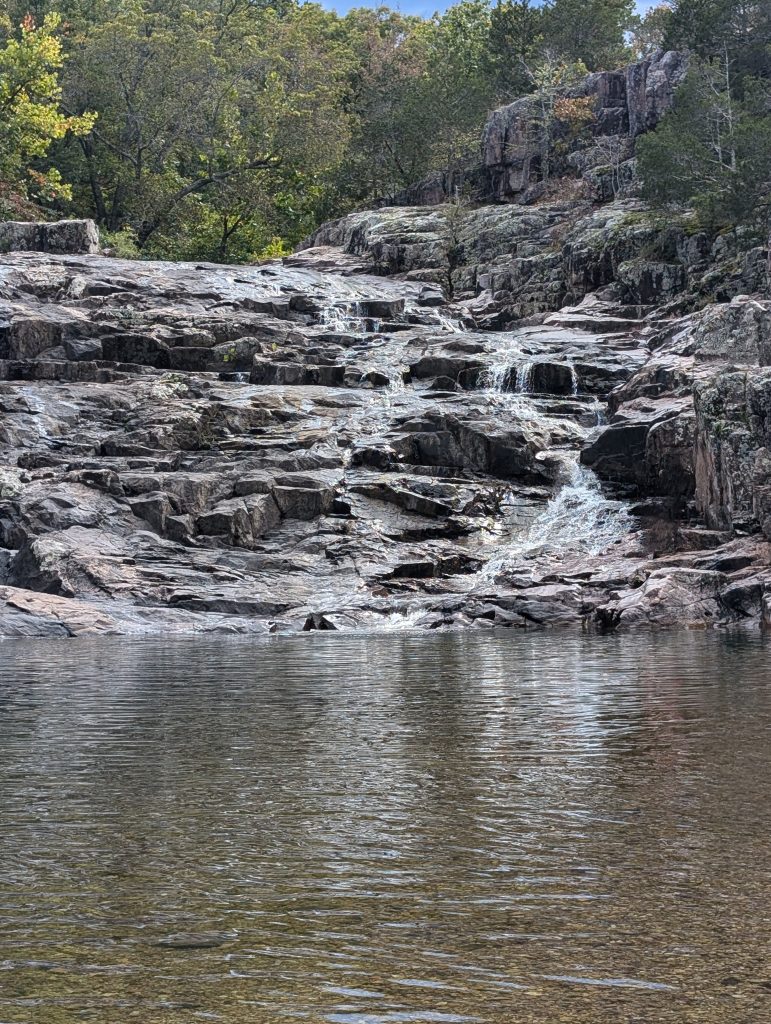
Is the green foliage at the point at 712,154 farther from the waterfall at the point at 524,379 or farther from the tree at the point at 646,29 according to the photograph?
the tree at the point at 646,29

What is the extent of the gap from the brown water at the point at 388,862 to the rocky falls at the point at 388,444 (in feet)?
52.2

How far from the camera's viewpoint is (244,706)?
12.6m

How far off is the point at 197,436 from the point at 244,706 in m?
26.6

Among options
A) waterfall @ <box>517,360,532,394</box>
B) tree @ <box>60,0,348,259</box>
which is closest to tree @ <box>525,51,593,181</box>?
tree @ <box>60,0,348,259</box>

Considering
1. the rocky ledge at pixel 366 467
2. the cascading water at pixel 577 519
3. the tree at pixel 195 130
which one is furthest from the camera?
the tree at pixel 195 130

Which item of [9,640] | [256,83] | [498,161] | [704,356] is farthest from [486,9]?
[9,640]

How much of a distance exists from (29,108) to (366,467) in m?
42.6

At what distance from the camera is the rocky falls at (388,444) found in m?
28.6

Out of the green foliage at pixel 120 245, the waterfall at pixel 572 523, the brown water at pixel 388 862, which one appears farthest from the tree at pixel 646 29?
the brown water at pixel 388 862

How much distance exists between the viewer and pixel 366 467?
3688 cm

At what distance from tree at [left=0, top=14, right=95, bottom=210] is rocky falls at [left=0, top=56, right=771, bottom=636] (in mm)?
12395

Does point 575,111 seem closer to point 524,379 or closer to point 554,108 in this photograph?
point 554,108

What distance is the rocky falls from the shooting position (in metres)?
28.6

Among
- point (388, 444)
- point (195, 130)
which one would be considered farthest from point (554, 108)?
point (388, 444)
